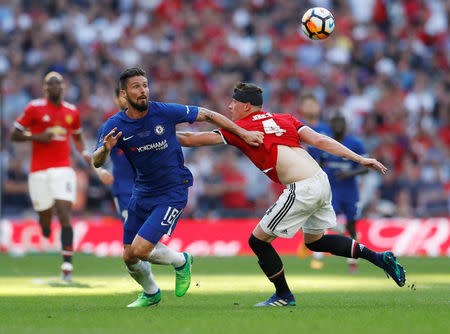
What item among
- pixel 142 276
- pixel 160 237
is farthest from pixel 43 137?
pixel 160 237

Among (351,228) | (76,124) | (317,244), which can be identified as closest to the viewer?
(317,244)

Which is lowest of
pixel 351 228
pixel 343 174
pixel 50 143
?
pixel 351 228

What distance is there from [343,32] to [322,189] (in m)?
17.1

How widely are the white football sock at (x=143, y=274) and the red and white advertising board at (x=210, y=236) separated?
10137 millimetres

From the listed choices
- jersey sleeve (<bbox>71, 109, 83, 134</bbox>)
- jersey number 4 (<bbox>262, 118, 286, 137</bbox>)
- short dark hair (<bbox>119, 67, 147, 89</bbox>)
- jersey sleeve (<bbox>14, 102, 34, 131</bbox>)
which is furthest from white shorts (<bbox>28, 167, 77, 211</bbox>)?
jersey number 4 (<bbox>262, 118, 286, 137</bbox>)

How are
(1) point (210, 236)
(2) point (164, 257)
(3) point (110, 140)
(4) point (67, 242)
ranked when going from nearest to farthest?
1. (3) point (110, 140)
2. (2) point (164, 257)
3. (4) point (67, 242)
4. (1) point (210, 236)

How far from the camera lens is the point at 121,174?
1225cm

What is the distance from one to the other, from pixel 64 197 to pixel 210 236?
23.2 ft

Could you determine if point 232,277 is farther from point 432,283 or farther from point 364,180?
point 364,180

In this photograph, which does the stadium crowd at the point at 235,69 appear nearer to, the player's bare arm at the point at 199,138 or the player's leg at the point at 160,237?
the player's leg at the point at 160,237

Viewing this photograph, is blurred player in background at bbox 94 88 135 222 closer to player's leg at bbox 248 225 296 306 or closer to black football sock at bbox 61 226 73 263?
black football sock at bbox 61 226 73 263

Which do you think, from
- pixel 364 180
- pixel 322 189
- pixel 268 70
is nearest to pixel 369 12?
pixel 268 70

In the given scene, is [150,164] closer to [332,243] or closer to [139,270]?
[139,270]

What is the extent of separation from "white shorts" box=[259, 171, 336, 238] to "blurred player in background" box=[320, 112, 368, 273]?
18.4 feet
